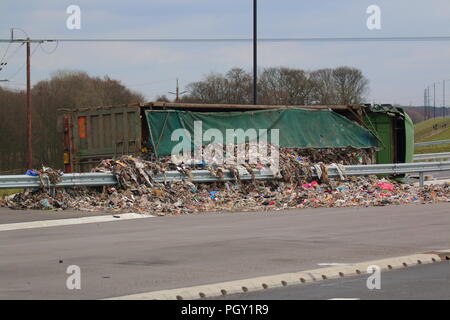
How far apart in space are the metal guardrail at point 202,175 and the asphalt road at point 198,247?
297 cm

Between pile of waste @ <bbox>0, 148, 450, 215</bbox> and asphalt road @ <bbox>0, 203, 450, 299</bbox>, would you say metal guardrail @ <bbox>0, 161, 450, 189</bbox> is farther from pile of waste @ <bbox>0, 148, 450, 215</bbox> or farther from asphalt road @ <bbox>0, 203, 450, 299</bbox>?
asphalt road @ <bbox>0, 203, 450, 299</bbox>

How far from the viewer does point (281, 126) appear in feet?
91.3

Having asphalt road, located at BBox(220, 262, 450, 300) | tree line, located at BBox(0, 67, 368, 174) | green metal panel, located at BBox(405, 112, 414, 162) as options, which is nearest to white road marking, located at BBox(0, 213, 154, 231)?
asphalt road, located at BBox(220, 262, 450, 300)

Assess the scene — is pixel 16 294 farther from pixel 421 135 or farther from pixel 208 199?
pixel 421 135

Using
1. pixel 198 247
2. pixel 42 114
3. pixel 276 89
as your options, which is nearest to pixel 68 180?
pixel 198 247

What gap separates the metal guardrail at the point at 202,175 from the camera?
20469 millimetres

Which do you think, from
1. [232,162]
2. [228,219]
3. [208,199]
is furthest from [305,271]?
[232,162]

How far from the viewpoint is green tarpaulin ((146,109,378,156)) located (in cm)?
2459

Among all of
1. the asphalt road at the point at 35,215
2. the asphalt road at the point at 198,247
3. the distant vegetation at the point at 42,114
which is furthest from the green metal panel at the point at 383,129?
the distant vegetation at the point at 42,114

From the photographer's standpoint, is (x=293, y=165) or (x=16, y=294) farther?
(x=293, y=165)

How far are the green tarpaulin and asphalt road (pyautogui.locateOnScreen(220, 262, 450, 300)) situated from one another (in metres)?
14.2

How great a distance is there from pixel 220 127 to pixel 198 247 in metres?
12.6

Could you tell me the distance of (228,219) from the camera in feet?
62.5
